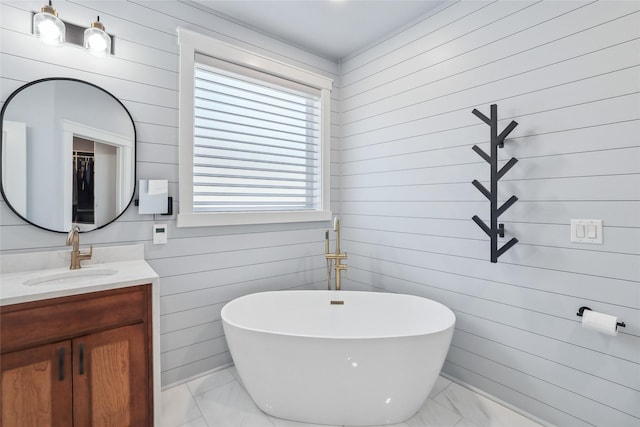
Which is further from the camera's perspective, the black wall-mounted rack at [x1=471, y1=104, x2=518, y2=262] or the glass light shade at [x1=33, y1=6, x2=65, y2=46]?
the black wall-mounted rack at [x1=471, y1=104, x2=518, y2=262]

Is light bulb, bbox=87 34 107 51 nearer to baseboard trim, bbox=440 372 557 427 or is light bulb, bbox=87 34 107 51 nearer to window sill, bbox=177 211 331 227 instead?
window sill, bbox=177 211 331 227

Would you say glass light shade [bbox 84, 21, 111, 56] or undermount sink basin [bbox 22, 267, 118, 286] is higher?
glass light shade [bbox 84, 21, 111, 56]

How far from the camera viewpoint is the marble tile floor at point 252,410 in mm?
1737

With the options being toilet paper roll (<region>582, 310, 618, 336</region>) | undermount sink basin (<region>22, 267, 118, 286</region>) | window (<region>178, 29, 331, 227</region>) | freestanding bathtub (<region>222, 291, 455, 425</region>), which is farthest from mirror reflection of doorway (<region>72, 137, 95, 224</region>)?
toilet paper roll (<region>582, 310, 618, 336</region>)

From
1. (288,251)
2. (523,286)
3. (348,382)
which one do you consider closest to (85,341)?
(348,382)

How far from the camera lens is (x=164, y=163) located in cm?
207

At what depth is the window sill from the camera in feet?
7.02

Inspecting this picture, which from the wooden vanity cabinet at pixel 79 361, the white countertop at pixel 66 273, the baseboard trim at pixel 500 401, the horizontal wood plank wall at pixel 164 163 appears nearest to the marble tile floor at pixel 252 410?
the baseboard trim at pixel 500 401

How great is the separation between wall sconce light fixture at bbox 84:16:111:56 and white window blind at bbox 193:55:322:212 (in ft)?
1.89

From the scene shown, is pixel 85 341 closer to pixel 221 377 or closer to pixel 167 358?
pixel 167 358

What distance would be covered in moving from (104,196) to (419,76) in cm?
233

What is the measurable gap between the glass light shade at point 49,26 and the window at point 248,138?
2.14 feet

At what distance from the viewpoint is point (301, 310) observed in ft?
7.73

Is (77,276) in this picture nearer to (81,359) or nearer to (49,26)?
(81,359)
